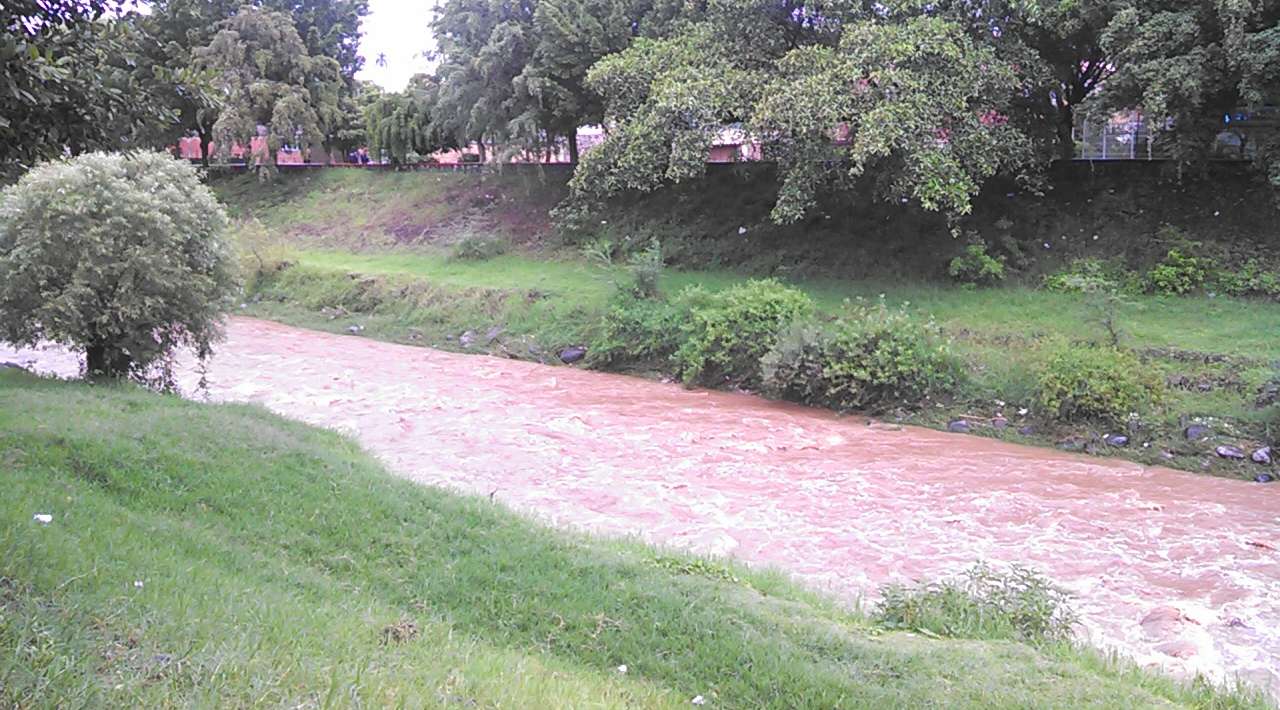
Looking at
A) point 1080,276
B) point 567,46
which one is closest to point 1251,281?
point 1080,276

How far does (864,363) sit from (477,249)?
1301 centimetres

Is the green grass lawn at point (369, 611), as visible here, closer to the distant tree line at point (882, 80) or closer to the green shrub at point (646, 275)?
the distant tree line at point (882, 80)

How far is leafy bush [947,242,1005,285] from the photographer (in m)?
16.7

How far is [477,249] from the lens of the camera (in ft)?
78.6

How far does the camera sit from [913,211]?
18578 mm

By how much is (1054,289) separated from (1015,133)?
2865mm

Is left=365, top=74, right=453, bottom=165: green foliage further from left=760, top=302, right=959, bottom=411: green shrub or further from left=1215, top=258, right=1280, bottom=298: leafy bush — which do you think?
left=1215, top=258, right=1280, bottom=298: leafy bush

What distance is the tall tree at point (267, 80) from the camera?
94.9 feet

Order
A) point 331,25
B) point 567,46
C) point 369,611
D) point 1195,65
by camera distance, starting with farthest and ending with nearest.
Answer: point 331,25 < point 567,46 < point 1195,65 < point 369,611

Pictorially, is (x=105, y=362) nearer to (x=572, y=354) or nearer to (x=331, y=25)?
(x=572, y=354)

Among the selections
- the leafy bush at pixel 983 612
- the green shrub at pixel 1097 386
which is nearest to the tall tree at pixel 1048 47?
the green shrub at pixel 1097 386

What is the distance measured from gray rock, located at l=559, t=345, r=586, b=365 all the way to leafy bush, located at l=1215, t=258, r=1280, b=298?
433 inches

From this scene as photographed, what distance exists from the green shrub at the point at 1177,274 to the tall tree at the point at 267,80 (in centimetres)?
2499

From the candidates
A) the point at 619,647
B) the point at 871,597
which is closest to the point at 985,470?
the point at 871,597
